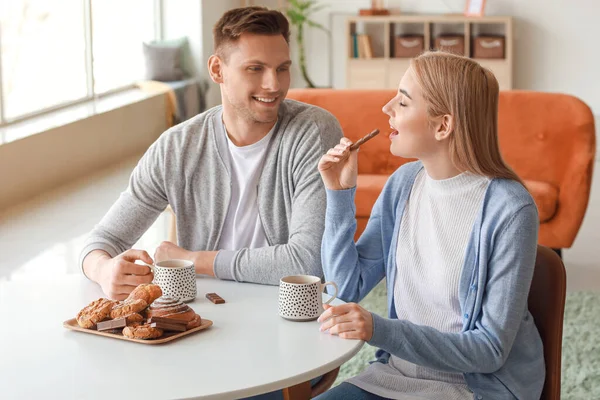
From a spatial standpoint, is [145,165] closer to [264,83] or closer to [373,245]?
[264,83]

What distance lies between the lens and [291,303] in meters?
1.45

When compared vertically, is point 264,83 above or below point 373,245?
above

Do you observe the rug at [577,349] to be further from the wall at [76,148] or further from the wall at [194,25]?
the wall at [194,25]

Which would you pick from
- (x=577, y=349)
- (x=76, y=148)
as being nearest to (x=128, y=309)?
(x=577, y=349)

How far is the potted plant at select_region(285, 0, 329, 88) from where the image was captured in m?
8.74

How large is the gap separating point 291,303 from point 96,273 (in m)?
0.50

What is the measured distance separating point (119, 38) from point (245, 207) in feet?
Answer: 20.2

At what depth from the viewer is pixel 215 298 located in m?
1.59

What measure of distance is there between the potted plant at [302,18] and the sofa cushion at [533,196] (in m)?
5.08

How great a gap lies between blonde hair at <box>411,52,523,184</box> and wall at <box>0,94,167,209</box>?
421cm

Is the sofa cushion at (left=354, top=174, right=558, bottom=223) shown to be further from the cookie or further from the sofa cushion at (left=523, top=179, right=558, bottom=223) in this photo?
the cookie

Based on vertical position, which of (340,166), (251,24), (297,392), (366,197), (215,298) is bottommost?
(366,197)

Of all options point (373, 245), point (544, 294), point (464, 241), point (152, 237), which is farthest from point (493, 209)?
point (152, 237)

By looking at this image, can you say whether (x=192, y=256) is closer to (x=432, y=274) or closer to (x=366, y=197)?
(x=432, y=274)
